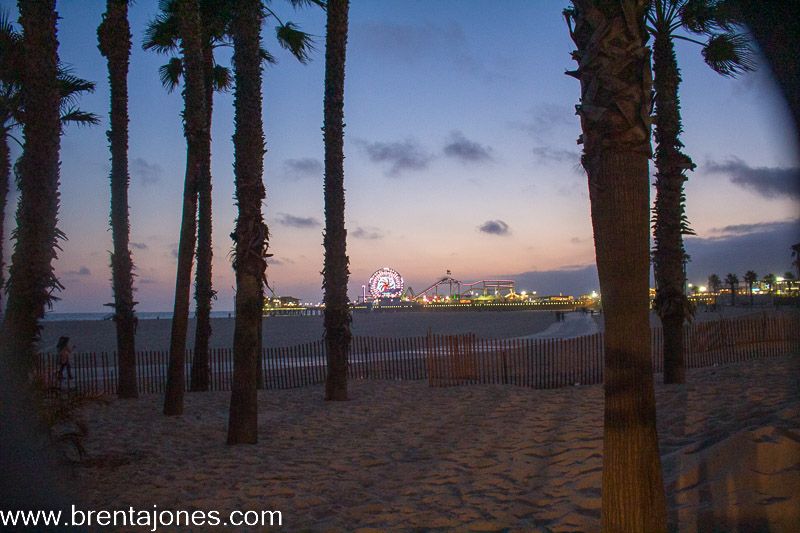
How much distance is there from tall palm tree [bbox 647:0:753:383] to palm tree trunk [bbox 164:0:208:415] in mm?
8495

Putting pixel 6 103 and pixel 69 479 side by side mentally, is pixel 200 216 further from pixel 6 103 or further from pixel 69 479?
pixel 69 479

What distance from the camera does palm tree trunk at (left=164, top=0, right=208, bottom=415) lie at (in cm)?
1069

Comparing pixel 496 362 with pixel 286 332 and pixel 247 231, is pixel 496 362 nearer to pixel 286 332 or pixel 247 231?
pixel 247 231

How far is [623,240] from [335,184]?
365 inches

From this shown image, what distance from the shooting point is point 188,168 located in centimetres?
1078

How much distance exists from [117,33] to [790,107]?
12121 mm

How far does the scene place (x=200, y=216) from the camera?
44.1 ft

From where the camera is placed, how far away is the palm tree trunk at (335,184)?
11.9 meters

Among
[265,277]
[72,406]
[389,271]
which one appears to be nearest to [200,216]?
[265,277]

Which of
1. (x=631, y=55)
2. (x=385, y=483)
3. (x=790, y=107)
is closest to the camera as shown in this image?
(x=631, y=55)

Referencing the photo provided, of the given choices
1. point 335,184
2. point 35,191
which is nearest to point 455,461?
point 35,191

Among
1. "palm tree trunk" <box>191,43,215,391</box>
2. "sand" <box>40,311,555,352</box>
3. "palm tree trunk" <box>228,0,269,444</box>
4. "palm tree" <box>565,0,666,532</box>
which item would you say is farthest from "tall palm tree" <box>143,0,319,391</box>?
"sand" <box>40,311,555,352</box>

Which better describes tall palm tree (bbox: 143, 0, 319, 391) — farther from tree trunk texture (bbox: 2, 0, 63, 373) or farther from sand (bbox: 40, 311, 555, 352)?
sand (bbox: 40, 311, 555, 352)

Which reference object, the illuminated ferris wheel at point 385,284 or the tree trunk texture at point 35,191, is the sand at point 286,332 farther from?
the illuminated ferris wheel at point 385,284
